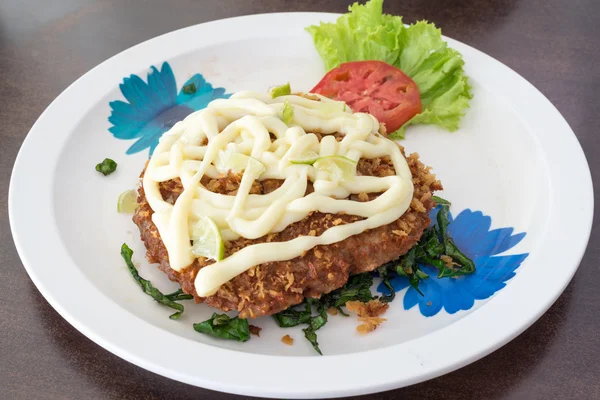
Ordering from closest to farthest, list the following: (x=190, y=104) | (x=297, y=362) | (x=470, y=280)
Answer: (x=297, y=362) → (x=470, y=280) → (x=190, y=104)

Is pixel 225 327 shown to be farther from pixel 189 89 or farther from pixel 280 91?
pixel 189 89

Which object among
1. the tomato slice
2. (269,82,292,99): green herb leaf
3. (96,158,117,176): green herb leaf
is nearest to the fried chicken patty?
(96,158,117,176): green herb leaf

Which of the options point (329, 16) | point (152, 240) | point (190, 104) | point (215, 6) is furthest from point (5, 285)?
point (215, 6)

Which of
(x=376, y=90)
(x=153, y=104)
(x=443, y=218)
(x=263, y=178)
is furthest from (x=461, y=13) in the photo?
(x=263, y=178)

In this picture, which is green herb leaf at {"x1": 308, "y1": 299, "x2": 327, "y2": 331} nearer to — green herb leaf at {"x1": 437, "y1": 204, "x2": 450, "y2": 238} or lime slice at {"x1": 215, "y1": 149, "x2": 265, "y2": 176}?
lime slice at {"x1": 215, "y1": 149, "x2": 265, "y2": 176}

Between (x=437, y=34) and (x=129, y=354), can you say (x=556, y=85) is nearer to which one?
(x=437, y=34)

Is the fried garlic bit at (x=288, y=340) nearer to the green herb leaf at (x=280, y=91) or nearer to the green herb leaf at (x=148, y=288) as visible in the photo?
the green herb leaf at (x=148, y=288)

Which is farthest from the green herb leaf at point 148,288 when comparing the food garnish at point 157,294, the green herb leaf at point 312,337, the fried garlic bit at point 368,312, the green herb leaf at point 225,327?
the fried garlic bit at point 368,312

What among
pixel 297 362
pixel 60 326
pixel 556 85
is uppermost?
pixel 297 362
